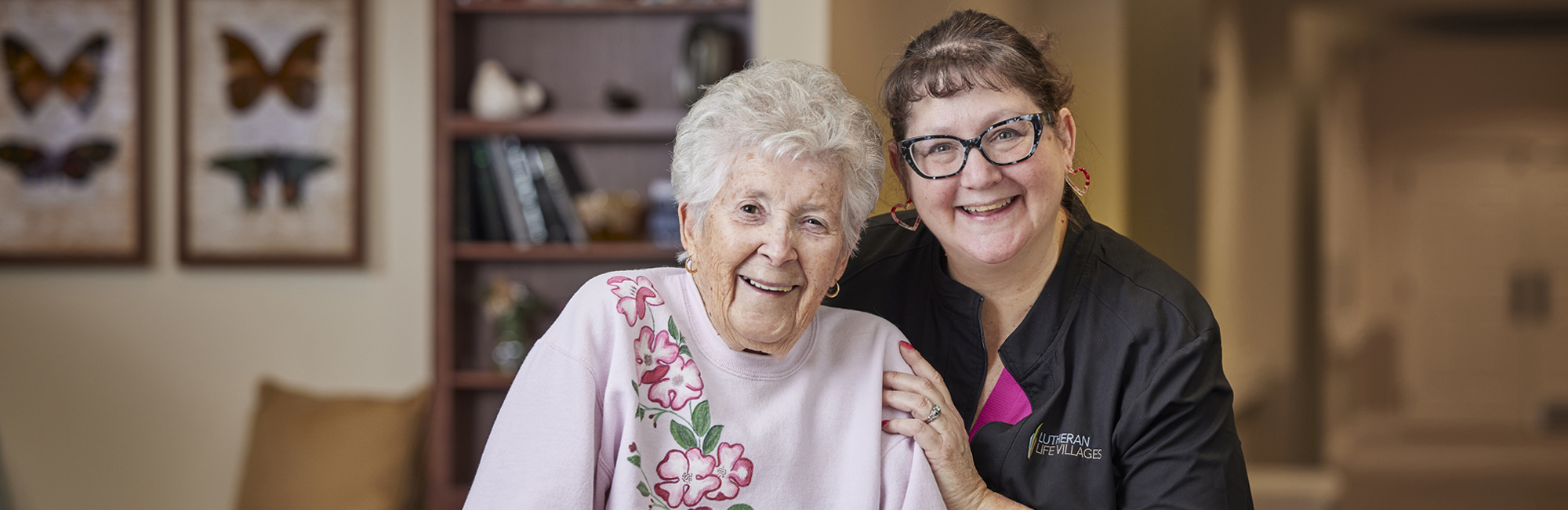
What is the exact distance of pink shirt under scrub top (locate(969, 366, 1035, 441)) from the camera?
49.1 inches

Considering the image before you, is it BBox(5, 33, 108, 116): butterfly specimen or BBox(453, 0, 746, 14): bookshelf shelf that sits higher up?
BBox(453, 0, 746, 14): bookshelf shelf

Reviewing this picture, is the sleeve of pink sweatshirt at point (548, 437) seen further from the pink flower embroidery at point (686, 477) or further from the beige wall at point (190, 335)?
the beige wall at point (190, 335)

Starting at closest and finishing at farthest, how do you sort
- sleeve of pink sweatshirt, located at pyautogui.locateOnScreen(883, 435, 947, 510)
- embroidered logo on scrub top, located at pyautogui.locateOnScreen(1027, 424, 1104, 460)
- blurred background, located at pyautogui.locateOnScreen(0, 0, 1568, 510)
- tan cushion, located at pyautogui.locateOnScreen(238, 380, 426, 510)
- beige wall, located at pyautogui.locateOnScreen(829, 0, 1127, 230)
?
sleeve of pink sweatshirt, located at pyautogui.locateOnScreen(883, 435, 947, 510), embroidered logo on scrub top, located at pyautogui.locateOnScreen(1027, 424, 1104, 460), beige wall, located at pyautogui.locateOnScreen(829, 0, 1127, 230), blurred background, located at pyautogui.locateOnScreen(0, 0, 1568, 510), tan cushion, located at pyautogui.locateOnScreen(238, 380, 426, 510)

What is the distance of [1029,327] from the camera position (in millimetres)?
1266

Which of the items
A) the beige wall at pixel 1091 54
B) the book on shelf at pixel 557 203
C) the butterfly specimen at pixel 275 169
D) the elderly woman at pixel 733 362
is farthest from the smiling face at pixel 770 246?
the butterfly specimen at pixel 275 169

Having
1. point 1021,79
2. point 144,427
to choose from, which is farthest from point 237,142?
point 1021,79

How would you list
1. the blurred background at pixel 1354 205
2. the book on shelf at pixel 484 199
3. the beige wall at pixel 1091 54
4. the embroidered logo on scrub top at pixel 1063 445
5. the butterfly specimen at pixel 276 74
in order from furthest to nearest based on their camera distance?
the butterfly specimen at pixel 276 74, the book on shelf at pixel 484 199, the blurred background at pixel 1354 205, the beige wall at pixel 1091 54, the embroidered logo on scrub top at pixel 1063 445

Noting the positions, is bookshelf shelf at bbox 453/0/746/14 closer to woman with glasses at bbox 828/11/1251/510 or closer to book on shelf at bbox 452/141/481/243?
book on shelf at bbox 452/141/481/243

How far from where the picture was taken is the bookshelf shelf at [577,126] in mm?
2842

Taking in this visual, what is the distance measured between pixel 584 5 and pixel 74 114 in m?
1.79

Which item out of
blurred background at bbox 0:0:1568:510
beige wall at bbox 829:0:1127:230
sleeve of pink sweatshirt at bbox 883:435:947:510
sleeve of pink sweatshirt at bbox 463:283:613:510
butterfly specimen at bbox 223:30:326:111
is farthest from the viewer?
butterfly specimen at bbox 223:30:326:111

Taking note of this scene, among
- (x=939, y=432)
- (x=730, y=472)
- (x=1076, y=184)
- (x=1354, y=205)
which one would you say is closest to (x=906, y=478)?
(x=939, y=432)

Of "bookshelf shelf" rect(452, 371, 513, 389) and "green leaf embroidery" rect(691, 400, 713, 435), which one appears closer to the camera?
"green leaf embroidery" rect(691, 400, 713, 435)

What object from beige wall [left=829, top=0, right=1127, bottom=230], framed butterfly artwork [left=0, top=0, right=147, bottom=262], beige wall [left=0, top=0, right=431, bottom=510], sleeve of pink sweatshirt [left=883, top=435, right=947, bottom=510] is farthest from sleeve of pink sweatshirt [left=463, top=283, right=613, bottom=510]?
framed butterfly artwork [left=0, top=0, right=147, bottom=262]
